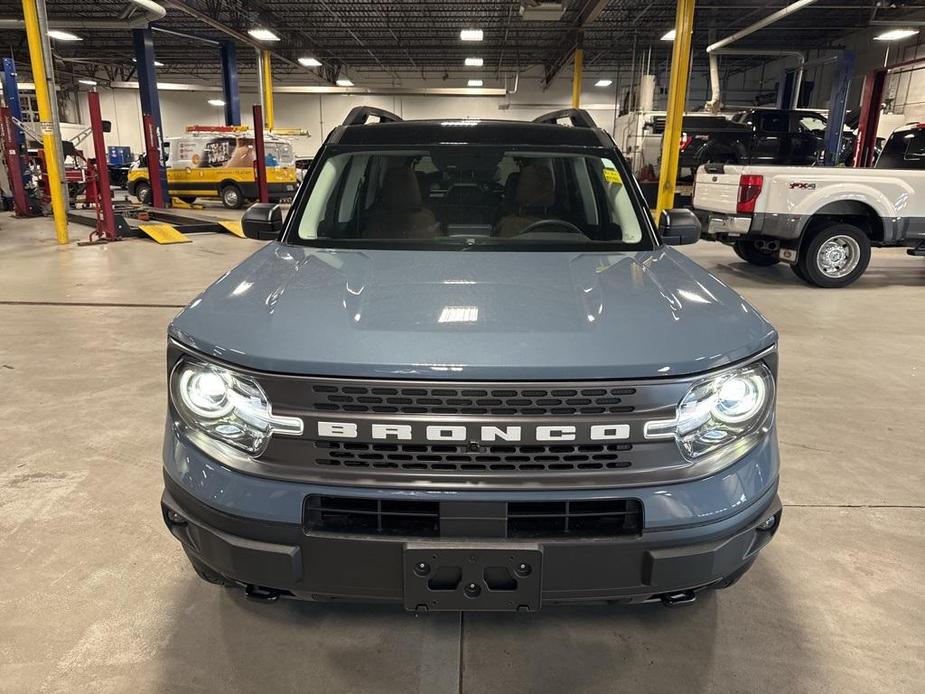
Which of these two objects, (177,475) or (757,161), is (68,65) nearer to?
(757,161)

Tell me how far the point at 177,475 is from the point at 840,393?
4161mm

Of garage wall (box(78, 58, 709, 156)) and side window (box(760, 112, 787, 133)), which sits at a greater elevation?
garage wall (box(78, 58, 709, 156))

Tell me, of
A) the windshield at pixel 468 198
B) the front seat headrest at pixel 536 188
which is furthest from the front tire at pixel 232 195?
the front seat headrest at pixel 536 188

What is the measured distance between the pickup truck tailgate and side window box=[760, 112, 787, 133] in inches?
330

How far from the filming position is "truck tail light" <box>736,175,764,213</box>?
7.25 meters

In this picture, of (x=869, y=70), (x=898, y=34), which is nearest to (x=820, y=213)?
(x=898, y=34)

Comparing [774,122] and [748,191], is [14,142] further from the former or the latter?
[774,122]

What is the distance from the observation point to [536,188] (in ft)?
9.33

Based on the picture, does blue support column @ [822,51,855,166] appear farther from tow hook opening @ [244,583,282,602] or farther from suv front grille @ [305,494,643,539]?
tow hook opening @ [244,583,282,602]

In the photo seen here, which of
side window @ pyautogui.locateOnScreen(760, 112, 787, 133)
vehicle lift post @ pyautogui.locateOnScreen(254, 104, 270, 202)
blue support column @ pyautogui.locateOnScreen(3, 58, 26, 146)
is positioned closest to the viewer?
vehicle lift post @ pyautogui.locateOnScreen(254, 104, 270, 202)

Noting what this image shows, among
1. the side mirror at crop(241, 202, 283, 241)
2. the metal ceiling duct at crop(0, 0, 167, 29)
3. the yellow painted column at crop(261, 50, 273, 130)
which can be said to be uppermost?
the metal ceiling duct at crop(0, 0, 167, 29)

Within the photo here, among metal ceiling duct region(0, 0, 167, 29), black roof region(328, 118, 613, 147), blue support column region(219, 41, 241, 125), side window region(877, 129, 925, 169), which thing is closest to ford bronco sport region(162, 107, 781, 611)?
black roof region(328, 118, 613, 147)

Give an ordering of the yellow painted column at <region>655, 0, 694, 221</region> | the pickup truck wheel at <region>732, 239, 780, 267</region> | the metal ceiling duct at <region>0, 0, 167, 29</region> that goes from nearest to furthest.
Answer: the pickup truck wheel at <region>732, 239, 780, 267</region>, the yellow painted column at <region>655, 0, 694, 221</region>, the metal ceiling duct at <region>0, 0, 167, 29</region>

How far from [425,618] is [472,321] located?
107cm
